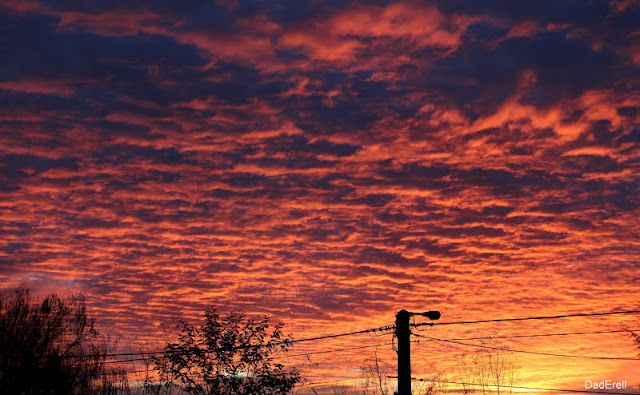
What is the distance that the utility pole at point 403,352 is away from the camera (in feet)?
87.0

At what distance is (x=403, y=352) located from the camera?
27.2m

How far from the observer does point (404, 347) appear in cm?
2734

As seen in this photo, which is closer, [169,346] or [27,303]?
[169,346]

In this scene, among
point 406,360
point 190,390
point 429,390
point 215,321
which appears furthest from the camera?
point 215,321

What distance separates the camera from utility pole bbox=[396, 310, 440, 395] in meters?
26.6

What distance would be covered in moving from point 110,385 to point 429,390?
62.1 feet

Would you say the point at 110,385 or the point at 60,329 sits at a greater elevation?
the point at 60,329

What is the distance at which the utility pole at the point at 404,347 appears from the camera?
26.6 metres

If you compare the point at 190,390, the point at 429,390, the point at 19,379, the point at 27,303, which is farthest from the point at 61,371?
the point at 429,390

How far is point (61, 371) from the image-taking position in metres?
41.2

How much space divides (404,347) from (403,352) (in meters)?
0.21

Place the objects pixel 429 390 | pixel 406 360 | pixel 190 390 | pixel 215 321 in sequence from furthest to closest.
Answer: pixel 215 321
pixel 190 390
pixel 429 390
pixel 406 360

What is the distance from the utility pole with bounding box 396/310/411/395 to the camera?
26531mm

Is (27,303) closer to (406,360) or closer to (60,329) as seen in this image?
(60,329)
